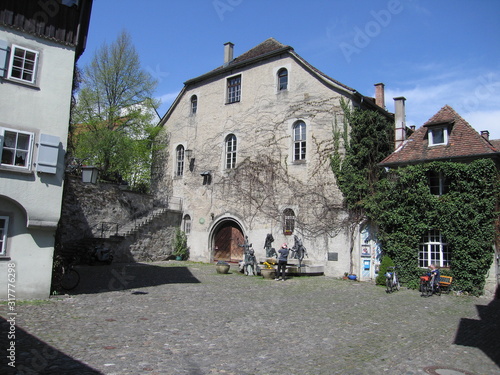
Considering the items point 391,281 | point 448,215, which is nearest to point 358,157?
point 448,215

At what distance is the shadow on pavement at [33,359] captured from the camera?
5355 mm

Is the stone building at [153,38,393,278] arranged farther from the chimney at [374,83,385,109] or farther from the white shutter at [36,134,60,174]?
the white shutter at [36,134,60,174]

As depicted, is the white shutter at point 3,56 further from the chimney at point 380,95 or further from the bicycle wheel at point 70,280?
the chimney at point 380,95

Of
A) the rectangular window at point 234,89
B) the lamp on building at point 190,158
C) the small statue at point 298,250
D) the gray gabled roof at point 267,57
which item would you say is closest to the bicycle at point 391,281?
the small statue at point 298,250

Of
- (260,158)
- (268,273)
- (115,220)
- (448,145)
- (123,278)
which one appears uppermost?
(260,158)

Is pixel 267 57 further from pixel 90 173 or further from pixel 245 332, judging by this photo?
pixel 245 332

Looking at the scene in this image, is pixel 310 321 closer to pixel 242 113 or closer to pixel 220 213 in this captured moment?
pixel 220 213

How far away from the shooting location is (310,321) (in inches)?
369

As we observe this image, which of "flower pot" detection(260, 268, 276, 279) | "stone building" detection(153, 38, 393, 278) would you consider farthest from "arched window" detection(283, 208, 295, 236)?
"flower pot" detection(260, 268, 276, 279)

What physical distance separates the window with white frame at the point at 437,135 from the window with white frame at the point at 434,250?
3710 mm

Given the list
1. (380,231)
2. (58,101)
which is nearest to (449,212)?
(380,231)

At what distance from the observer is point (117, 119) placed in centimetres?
2728

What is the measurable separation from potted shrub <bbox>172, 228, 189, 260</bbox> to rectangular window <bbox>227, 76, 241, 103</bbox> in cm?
841

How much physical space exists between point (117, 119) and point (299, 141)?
1325cm
